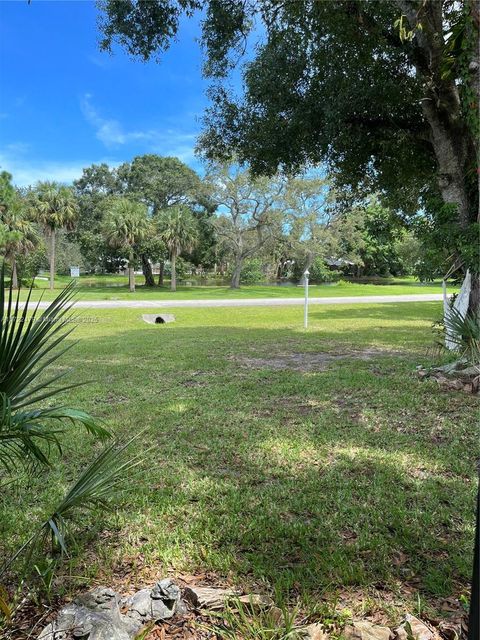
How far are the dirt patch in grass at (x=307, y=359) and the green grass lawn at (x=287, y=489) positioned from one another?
26.1 inches

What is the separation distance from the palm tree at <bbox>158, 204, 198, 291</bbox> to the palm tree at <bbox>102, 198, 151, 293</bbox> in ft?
4.45

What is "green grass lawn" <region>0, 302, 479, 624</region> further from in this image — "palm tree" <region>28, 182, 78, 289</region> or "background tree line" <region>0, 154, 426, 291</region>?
"palm tree" <region>28, 182, 78, 289</region>

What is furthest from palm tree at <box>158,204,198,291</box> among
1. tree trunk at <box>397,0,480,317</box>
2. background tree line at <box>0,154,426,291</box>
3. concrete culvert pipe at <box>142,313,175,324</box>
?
tree trunk at <box>397,0,480,317</box>

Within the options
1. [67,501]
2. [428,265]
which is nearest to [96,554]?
[67,501]

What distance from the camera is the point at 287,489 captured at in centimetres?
289

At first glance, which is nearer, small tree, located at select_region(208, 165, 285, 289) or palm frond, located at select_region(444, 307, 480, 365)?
palm frond, located at select_region(444, 307, 480, 365)

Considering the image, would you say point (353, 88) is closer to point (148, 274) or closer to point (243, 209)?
point (243, 209)

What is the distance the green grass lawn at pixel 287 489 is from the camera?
80.1 inches

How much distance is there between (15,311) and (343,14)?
5643 mm

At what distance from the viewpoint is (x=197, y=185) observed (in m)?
33.2

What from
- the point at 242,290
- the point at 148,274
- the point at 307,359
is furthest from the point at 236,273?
the point at 307,359

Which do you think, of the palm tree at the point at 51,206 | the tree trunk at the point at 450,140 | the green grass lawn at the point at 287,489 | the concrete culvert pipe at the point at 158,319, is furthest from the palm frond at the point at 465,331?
the palm tree at the point at 51,206

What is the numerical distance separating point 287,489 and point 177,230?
31.3m

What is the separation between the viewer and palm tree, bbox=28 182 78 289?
3031 centimetres
